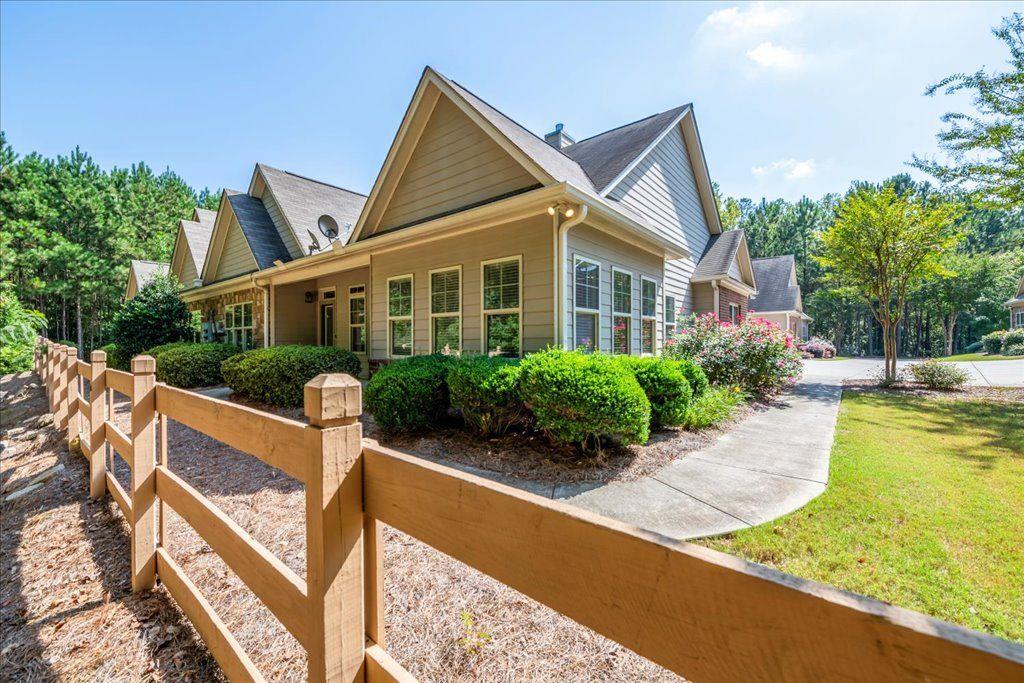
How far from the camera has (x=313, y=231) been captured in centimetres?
1367

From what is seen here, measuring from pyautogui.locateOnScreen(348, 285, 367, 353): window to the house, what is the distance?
0.05m

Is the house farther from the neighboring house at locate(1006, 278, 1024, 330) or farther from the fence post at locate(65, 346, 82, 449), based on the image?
the neighboring house at locate(1006, 278, 1024, 330)

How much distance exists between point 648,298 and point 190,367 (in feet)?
39.9

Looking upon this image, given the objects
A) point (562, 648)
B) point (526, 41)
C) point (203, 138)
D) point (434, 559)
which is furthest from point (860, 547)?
point (203, 138)

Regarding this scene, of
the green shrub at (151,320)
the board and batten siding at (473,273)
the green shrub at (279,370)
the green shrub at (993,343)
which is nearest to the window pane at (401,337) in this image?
the board and batten siding at (473,273)

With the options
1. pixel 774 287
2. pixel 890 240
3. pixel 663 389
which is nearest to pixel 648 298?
pixel 663 389

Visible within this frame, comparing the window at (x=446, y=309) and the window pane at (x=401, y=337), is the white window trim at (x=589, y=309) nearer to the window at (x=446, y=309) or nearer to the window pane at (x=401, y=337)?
the window at (x=446, y=309)

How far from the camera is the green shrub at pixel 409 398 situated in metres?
5.81

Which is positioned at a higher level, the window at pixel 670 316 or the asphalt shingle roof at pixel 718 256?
the asphalt shingle roof at pixel 718 256

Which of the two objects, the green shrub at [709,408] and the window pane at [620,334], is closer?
the green shrub at [709,408]

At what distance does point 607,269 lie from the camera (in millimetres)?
8180

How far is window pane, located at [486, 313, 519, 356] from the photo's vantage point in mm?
7395

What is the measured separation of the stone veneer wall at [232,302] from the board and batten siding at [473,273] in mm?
5704

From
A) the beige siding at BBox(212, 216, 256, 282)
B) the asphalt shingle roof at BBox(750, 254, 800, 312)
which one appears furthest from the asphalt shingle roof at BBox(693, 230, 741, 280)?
the beige siding at BBox(212, 216, 256, 282)
